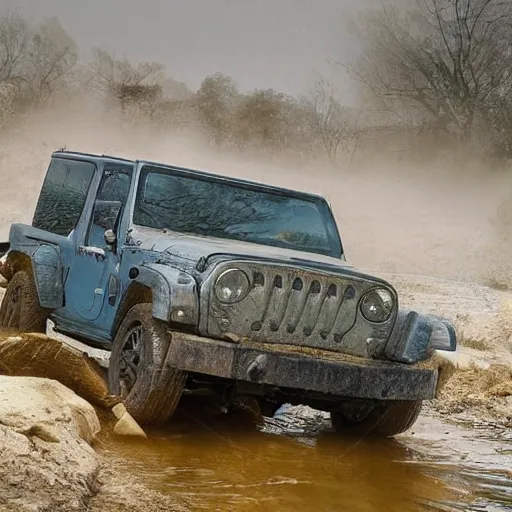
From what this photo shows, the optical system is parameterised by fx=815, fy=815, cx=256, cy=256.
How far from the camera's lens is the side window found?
5766mm

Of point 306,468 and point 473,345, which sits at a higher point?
point 473,345

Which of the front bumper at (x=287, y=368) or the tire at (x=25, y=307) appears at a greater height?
the front bumper at (x=287, y=368)

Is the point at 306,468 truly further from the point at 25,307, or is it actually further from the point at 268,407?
the point at 25,307

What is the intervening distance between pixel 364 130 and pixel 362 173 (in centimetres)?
344

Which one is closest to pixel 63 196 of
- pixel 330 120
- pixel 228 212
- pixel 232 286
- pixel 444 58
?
pixel 228 212

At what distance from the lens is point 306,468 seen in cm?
444

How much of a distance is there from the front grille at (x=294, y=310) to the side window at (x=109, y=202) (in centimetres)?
145

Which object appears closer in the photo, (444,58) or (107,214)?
(107,214)

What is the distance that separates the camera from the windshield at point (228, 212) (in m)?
5.68

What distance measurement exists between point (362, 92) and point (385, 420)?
3927 cm

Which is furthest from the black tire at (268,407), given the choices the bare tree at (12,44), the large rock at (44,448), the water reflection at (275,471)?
the bare tree at (12,44)

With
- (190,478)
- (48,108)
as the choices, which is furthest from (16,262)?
(48,108)

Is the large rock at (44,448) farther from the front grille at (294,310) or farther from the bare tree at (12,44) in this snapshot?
the bare tree at (12,44)

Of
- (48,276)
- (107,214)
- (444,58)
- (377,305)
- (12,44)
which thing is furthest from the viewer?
(12,44)
